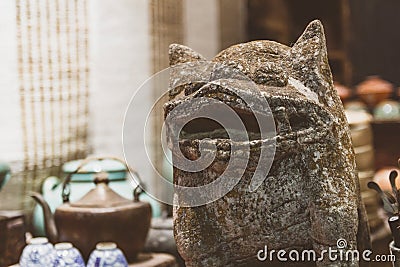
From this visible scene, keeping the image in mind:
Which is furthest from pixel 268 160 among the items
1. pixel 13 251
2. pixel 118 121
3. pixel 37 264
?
pixel 118 121

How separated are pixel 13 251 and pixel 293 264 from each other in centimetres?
102

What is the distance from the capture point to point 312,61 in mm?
933

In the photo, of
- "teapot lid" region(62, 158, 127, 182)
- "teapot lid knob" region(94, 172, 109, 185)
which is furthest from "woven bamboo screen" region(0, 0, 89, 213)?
"teapot lid knob" region(94, 172, 109, 185)

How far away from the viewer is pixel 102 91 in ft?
7.64

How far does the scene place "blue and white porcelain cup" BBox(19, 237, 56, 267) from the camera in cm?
145

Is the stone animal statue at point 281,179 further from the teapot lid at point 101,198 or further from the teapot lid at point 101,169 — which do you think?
the teapot lid at point 101,169

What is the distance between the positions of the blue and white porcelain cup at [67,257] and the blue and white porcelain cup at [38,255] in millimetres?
13

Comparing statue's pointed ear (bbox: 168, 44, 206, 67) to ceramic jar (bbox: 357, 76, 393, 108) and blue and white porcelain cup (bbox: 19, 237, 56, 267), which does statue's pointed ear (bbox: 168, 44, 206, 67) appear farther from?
ceramic jar (bbox: 357, 76, 393, 108)

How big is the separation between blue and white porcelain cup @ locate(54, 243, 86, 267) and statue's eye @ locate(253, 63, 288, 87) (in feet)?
2.46

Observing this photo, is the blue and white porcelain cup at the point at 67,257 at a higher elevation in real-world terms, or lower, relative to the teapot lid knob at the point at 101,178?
lower

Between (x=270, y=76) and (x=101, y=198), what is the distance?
2.97 ft

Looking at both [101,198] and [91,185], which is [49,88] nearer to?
[91,185]

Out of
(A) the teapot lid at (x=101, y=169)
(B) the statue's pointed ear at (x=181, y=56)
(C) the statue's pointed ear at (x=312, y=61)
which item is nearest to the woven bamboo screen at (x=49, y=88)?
(A) the teapot lid at (x=101, y=169)

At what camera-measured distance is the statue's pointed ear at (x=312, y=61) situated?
93cm
